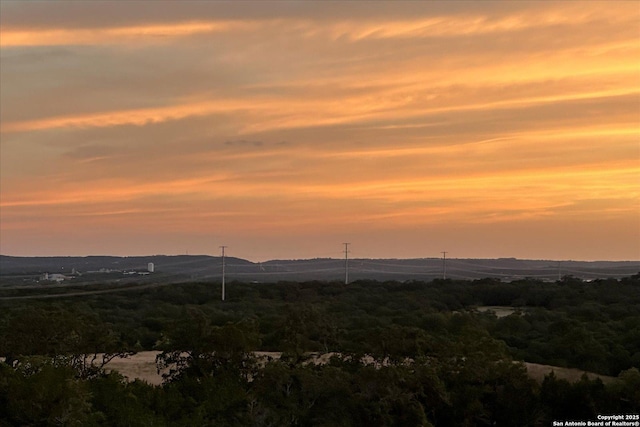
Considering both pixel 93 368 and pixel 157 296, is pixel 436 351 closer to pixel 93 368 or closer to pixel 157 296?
pixel 93 368

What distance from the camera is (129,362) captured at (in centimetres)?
4088

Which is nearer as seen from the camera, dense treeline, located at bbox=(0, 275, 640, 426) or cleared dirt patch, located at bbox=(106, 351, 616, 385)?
dense treeline, located at bbox=(0, 275, 640, 426)

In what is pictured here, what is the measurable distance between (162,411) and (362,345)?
803 cm

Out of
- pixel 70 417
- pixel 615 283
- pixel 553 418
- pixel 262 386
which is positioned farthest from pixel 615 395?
pixel 615 283

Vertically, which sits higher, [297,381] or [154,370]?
[297,381]

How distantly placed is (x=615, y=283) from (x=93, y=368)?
69.3m

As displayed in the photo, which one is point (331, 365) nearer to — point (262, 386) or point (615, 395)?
point (262, 386)

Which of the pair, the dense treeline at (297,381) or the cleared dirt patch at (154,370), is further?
the cleared dirt patch at (154,370)

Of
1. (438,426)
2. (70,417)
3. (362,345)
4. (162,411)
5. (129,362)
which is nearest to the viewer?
(70,417)

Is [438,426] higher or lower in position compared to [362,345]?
lower

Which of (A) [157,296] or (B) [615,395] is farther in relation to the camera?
(A) [157,296]

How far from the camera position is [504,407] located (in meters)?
29.3

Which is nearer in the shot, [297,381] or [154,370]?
[297,381]

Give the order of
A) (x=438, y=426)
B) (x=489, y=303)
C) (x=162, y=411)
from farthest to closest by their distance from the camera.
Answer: (x=489, y=303), (x=438, y=426), (x=162, y=411)
